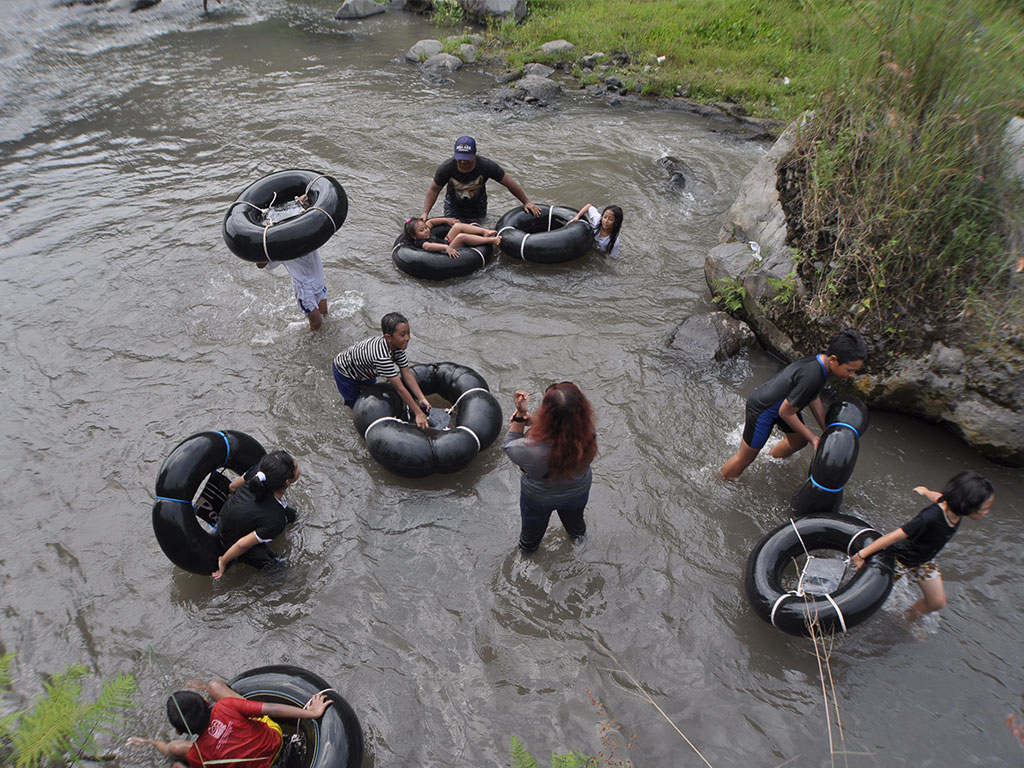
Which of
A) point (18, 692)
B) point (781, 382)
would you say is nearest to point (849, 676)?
point (781, 382)

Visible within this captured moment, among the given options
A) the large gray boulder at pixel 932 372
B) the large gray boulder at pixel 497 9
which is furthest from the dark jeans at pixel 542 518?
the large gray boulder at pixel 497 9

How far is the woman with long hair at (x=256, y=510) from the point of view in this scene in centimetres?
469

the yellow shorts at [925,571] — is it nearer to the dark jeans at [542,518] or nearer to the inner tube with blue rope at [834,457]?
the inner tube with blue rope at [834,457]

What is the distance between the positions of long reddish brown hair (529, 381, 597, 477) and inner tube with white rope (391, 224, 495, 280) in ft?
14.3

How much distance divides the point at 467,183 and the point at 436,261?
4.01 ft

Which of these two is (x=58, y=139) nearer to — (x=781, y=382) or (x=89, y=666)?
(x=89, y=666)

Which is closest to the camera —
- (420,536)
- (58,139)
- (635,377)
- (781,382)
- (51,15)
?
(781,382)

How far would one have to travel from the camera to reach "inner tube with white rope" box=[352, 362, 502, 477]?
17.9 ft

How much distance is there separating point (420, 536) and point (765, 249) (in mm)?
5066

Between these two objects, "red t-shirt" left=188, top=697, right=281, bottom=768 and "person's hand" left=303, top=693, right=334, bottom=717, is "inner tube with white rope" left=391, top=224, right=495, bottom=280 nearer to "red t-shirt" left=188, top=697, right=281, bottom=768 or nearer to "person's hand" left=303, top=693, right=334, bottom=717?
"person's hand" left=303, top=693, right=334, bottom=717

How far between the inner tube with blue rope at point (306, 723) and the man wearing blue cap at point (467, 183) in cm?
574

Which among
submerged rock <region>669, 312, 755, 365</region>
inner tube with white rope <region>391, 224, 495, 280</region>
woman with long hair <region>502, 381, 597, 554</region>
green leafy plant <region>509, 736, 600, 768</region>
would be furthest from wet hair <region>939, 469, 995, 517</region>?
inner tube with white rope <region>391, 224, 495, 280</region>

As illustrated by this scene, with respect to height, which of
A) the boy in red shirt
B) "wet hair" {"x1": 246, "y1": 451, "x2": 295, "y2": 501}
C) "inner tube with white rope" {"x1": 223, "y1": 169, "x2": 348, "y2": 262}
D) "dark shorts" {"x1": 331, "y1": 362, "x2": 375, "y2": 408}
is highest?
"inner tube with white rope" {"x1": 223, "y1": 169, "x2": 348, "y2": 262}

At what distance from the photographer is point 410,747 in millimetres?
4152
